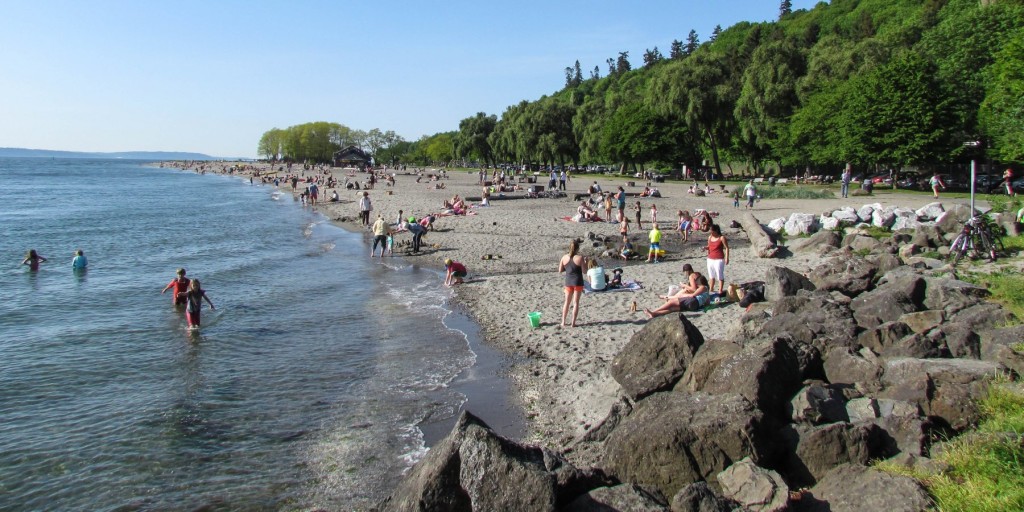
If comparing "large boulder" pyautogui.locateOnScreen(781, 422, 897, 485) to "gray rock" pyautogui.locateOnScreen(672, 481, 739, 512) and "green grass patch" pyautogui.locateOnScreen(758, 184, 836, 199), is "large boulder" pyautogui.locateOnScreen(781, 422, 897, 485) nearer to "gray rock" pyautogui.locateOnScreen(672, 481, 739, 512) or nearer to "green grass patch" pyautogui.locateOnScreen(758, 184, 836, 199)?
"gray rock" pyautogui.locateOnScreen(672, 481, 739, 512)

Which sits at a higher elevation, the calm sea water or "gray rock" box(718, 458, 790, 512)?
"gray rock" box(718, 458, 790, 512)

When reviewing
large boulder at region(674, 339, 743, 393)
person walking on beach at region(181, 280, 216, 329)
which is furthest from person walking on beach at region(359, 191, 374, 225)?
large boulder at region(674, 339, 743, 393)

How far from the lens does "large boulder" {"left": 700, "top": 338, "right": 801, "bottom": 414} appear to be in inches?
267

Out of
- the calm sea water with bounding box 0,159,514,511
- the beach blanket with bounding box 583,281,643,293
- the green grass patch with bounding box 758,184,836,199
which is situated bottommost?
the calm sea water with bounding box 0,159,514,511

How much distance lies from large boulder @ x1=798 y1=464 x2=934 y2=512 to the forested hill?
1981 cm

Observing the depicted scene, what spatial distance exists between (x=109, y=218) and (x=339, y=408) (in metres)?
43.1

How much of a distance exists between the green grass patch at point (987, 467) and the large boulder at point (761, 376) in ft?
4.07

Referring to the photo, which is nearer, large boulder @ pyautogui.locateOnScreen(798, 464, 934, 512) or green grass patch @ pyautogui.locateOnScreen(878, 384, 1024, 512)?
green grass patch @ pyautogui.locateOnScreen(878, 384, 1024, 512)

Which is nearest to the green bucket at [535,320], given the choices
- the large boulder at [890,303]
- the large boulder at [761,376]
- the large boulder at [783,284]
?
the large boulder at [783,284]

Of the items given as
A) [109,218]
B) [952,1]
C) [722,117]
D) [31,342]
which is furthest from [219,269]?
[952,1]

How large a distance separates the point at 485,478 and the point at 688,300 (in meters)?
9.15

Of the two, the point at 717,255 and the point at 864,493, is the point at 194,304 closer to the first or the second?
the point at 717,255

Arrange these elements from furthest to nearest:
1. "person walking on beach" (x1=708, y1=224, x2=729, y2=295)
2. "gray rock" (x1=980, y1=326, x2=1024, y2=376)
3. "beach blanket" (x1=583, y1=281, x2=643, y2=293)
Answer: "beach blanket" (x1=583, y1=281, x2=643, y2=293) → "person walking on beach" (x1=708, y1=224, x2=729, y2=295) → "gray rock" (x1=980, y1=326, x2=1024, y2=376)

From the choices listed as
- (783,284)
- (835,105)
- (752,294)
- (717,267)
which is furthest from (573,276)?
(835,105)
